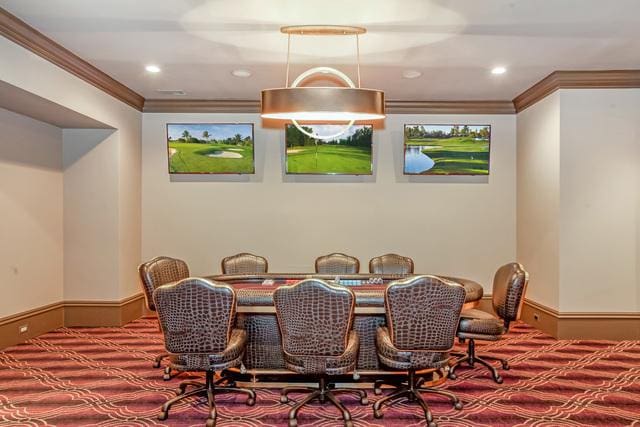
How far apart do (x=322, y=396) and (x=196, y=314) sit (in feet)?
3.84

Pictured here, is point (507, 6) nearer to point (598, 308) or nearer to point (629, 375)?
point (629, 375)

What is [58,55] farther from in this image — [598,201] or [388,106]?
[598,201]

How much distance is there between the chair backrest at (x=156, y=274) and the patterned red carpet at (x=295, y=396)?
0.76m

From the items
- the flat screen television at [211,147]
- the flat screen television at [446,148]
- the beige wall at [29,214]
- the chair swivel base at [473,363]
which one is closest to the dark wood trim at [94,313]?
the beige wall at [29,214]

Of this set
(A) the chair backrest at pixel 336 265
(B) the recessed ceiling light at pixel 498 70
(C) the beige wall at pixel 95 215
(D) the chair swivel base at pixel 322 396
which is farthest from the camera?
(C) the beige wall at pixel 95 215

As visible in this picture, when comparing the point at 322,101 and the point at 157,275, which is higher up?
the point at 322,101

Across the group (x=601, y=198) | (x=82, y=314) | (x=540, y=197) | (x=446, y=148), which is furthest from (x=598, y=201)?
(x=82, y=314)

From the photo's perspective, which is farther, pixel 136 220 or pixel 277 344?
pixel 136 220

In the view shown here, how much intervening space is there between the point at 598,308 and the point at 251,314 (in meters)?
4.29

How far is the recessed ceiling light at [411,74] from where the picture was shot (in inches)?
223

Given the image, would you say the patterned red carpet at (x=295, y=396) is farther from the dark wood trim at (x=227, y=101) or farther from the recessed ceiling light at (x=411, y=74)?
the recessed ceiling light at (x=411, y=74)

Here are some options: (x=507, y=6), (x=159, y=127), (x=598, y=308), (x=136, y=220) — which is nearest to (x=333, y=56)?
(x=507, y=6)

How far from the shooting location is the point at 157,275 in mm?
4656

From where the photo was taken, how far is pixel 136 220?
7066 mm
